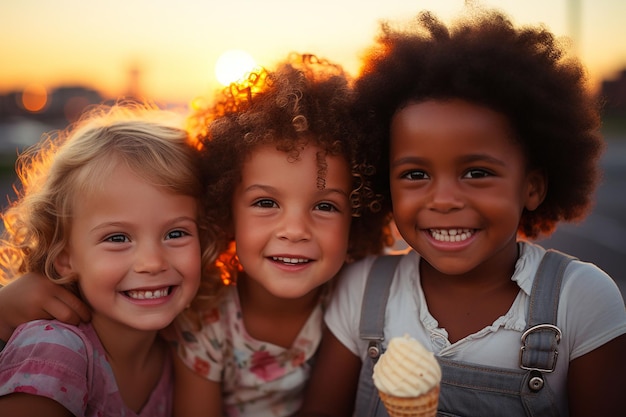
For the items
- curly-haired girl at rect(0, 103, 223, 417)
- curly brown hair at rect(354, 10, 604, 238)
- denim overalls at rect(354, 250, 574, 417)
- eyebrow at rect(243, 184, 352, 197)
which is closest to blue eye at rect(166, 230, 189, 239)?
curly-haired girl at rect(0, 103, 223, 417)

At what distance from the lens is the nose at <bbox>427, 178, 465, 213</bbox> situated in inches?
86.4

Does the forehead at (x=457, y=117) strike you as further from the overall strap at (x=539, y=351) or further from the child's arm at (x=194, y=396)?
the child's arm at (x=194, y=396)

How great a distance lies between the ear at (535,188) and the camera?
2.40m

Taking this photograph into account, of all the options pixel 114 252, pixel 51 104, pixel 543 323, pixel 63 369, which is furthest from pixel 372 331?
pixel 51 104

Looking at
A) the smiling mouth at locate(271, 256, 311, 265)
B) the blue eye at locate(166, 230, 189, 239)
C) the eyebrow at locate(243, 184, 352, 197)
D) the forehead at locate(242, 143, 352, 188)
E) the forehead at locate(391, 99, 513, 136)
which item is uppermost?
the forehead at locate(391, 99, 513, 136)

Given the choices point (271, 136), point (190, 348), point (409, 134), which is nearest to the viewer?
point (409, 134)

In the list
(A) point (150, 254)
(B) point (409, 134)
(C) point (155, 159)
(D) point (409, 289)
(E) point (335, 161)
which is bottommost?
(A) point (150, 254)

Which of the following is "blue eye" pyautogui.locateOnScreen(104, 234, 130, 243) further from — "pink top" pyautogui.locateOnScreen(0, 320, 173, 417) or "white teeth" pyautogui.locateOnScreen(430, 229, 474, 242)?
"white teeth" pyautogui.locateOnScreen(430, 229, 474, 242)

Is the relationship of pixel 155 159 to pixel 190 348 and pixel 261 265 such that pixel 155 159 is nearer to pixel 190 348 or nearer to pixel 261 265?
pixel 261 265

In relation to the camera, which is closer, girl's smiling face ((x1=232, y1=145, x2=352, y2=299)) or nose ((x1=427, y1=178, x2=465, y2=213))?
nose ((x1=427, y1=178, x2=465, y2=213))

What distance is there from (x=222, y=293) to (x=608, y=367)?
1.59 metres

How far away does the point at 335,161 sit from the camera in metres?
2.48

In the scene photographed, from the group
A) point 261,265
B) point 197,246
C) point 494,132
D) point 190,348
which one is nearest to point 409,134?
point 494,132

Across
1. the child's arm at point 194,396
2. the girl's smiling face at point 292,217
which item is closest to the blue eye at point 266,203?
the girl's smiling face at point 292,217
